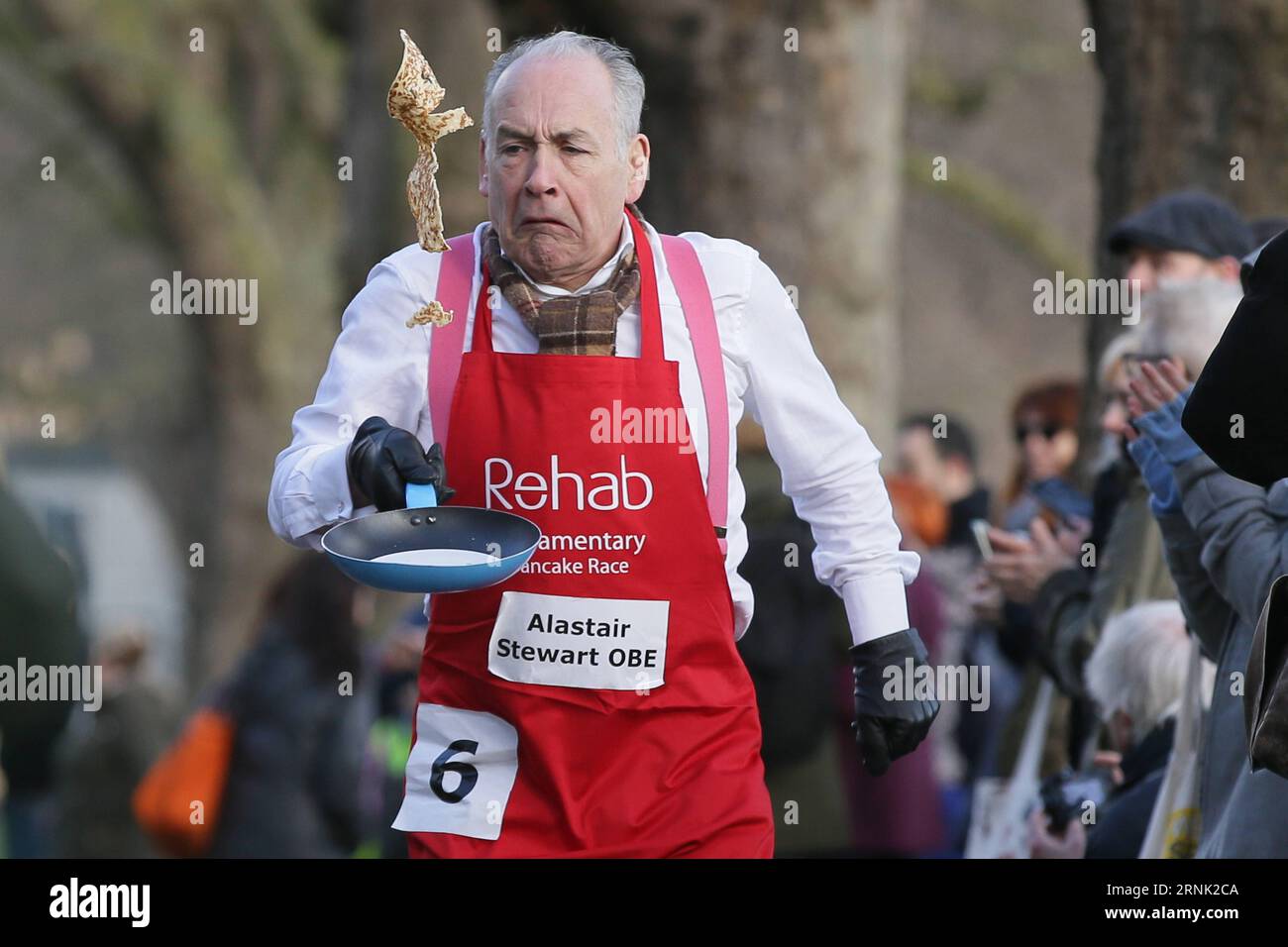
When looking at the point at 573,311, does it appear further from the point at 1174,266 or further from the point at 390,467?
the point at 1174,266

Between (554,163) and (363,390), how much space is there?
0.49 m

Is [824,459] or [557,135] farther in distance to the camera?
[824,459]

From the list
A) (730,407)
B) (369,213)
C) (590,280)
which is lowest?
(730,407)

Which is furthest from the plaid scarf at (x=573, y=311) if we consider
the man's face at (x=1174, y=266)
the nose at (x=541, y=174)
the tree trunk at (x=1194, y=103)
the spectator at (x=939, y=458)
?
the spectator at (x=939, y=458)

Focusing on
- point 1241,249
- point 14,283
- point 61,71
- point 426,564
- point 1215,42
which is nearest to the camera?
point 426,564

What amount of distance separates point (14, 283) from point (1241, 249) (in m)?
17.0

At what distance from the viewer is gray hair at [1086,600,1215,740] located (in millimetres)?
4824

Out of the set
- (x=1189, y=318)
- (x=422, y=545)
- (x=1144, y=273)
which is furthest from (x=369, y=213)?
(x=422, y=545)

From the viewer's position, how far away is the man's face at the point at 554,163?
12.9 ft

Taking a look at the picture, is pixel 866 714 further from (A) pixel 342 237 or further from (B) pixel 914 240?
(B) pixel 914 240

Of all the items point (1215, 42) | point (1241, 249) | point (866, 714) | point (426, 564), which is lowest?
point (866, 714)

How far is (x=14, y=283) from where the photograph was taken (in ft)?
68.6

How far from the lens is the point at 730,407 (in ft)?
13.3
